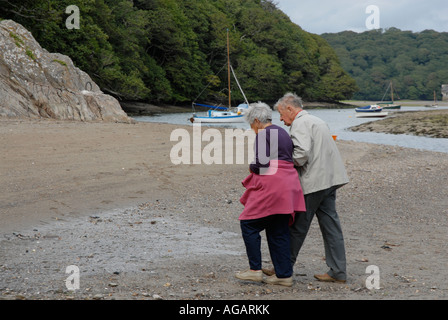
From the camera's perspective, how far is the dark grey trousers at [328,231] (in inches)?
209

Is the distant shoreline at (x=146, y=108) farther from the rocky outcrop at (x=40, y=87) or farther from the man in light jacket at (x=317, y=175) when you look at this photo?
the man in light jacket at (x=317, y=175)

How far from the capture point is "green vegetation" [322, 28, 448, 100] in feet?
504

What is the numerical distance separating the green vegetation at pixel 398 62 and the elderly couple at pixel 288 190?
512 ft

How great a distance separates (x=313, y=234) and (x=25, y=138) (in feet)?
28.8

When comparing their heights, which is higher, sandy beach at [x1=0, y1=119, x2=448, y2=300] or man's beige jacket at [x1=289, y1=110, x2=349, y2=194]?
man's beige jacket at [x1=289, y1=110, x2=349, y2=194]

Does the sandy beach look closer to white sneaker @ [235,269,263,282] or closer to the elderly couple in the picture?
white sneaker @ [235,269,263,282]

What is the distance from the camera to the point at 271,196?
4988 millimetres

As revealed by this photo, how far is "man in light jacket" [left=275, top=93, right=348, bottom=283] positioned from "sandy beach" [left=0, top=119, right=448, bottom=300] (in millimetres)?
383

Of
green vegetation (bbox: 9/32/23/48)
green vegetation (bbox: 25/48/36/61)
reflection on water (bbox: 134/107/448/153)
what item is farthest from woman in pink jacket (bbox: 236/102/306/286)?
reflection on water (bbox: 134/107/448/153)

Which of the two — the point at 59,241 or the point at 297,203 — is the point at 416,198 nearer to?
the point at 297,203

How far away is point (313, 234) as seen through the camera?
7.80 meters

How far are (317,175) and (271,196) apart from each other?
60cm

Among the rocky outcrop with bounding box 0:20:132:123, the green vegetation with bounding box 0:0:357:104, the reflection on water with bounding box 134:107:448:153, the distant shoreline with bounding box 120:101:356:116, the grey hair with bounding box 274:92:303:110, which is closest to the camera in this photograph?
the grey hair with bounding box 274:92:303:110

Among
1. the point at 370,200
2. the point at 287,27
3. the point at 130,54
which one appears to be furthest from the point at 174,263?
the point at 287,27
